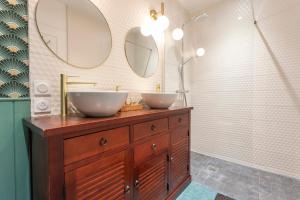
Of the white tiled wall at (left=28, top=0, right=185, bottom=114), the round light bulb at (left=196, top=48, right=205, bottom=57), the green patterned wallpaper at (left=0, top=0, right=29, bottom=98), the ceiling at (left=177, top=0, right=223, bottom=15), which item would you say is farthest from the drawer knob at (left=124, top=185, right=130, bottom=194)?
the ceiling at (left=177, top=0, right=223, bottom=15)

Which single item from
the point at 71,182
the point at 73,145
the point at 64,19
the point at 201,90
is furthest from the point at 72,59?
the point at 201,90

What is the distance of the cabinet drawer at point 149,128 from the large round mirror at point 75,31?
2.11ft

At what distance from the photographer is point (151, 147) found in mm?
1248

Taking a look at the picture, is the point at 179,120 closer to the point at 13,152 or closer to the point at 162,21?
the point at 162,21

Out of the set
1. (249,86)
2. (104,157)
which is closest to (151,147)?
(104,157)

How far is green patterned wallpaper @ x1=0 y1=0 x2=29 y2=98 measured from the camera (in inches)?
35.9

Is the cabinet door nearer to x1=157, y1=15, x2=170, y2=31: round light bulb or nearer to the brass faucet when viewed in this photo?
the brass faucet

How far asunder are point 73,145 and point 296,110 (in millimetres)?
2344

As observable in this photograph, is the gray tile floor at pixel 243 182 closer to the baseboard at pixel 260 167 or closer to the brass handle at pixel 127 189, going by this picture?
the baseboard at pixel 260 167

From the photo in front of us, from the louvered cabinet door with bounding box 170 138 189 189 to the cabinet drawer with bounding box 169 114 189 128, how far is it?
18 cm

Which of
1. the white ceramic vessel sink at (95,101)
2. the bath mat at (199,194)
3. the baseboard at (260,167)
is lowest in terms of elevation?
the bath mat at (199,194)

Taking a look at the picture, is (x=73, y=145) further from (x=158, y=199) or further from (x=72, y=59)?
(x=158, y=199)

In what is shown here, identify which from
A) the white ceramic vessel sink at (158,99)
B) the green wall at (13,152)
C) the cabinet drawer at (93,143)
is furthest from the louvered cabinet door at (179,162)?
the green wall at (13,152)

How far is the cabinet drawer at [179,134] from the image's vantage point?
5.01 ft
